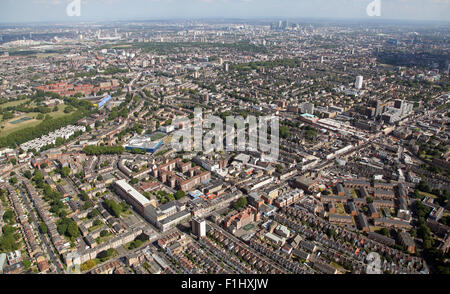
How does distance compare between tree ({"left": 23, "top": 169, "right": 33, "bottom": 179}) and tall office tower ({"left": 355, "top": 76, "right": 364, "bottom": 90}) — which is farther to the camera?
tall office tower ({"left": 355, "top": 76, "right": 364, "bottom": 90})

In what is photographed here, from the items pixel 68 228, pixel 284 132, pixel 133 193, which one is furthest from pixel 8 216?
pixel 284 132

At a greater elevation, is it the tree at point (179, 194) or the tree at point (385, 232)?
the tree at point (179, 194)

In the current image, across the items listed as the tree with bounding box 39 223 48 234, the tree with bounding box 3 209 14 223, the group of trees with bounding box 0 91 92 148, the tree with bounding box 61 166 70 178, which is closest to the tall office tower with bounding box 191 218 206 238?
the tree with bounding box 39 223 48 234

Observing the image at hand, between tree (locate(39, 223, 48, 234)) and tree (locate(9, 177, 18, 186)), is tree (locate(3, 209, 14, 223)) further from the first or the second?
tree (locate(9, 177, 18, 186))

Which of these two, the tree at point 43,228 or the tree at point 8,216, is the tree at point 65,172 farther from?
the tree at point 43,228

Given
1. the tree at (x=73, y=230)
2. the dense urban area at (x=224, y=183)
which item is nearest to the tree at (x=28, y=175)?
the dense urban area at (x=224, y=183)
